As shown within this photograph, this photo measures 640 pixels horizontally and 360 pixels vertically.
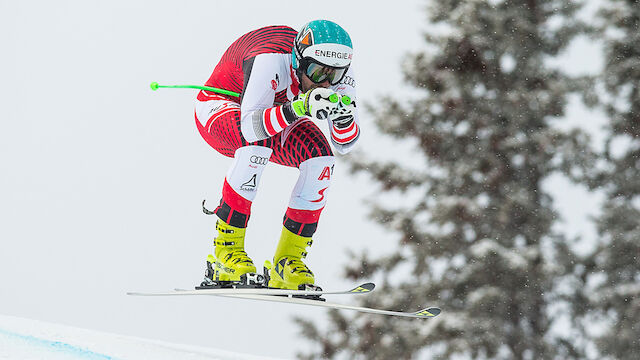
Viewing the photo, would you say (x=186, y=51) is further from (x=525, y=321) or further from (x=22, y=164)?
(x=525, y=321)

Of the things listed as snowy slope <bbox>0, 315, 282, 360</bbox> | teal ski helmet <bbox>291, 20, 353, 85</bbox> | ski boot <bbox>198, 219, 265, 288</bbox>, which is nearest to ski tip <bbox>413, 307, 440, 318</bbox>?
ski boot <bbox>198, 219, 265, 288</bbox>

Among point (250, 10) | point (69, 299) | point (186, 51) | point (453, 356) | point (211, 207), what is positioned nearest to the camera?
point (211, 207)

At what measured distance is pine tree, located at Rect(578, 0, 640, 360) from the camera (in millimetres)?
8078

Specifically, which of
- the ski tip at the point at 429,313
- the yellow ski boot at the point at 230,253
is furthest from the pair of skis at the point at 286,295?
the yellow ski boot at the point at 230,253

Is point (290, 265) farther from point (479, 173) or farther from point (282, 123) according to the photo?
point (479, 173)

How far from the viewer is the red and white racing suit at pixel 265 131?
407 centimetres

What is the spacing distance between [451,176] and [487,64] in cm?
131

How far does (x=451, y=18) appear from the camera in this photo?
314 inches

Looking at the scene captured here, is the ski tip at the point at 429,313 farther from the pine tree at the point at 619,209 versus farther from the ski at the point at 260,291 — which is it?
the pine tree at the point at 619,209

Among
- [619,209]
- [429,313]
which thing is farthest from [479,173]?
[429,313]

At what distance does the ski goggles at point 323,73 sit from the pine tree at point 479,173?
3804mm

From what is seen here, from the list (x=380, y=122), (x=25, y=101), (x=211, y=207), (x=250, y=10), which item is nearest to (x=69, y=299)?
(x=25, y=101)

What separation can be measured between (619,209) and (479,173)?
64.7 inches

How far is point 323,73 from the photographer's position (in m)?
4.06
